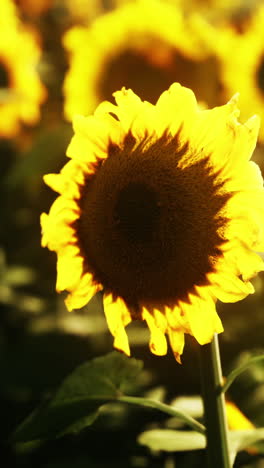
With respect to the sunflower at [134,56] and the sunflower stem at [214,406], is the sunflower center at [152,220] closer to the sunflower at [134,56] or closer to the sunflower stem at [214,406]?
the sunflower stem at [214,406]

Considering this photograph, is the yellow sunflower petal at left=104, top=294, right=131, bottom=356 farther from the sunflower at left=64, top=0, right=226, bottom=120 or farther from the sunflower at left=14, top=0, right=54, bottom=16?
the sunflower at left=14, top=0, right=54, bottom=16

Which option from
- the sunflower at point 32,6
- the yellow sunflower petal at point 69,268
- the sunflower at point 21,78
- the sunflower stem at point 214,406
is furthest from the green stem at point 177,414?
the sunflower at point 32,6

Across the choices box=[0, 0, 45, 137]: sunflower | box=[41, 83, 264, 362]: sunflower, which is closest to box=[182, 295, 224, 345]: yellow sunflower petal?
box=[41, 83, 264, 362]: sunflower

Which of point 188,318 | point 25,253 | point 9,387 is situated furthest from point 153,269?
point 25,253

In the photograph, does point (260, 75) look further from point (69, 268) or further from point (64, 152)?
point (69, 268)

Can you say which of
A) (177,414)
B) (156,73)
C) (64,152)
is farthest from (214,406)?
(156,73)
